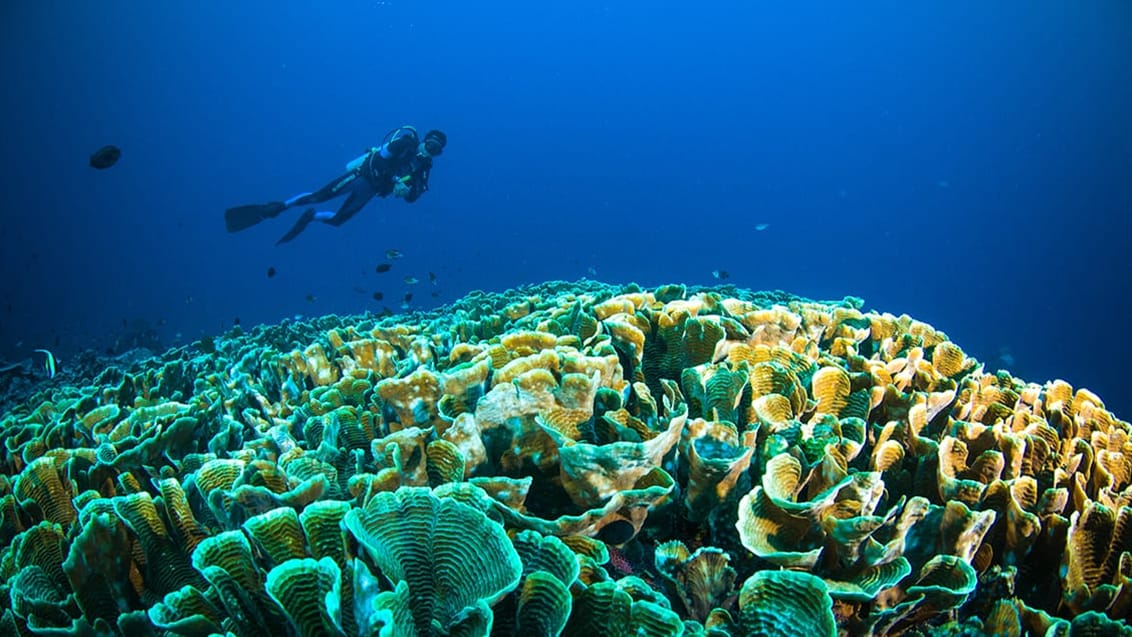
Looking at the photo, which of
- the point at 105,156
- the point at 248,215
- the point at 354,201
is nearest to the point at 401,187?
the point at 354,201

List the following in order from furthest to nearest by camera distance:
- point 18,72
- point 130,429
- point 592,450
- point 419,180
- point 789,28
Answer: point 789,28
point 18,72
point 419,180
point 130,429
point 592,450

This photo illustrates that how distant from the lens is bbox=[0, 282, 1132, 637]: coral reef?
1.35 metres

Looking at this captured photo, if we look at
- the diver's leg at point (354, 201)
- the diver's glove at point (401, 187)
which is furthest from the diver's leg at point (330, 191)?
the diver's glove at point (401, 187)

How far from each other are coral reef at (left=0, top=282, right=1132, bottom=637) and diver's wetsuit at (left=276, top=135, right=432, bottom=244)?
1035 centimetres

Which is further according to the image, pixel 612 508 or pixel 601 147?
pixel 601 147

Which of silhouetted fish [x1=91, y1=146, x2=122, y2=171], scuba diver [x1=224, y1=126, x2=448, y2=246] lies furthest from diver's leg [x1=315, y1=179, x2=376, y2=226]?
silhouetted fish [x1=91, y1=146, x2=122, y2=171]

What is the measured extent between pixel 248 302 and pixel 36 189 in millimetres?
77998

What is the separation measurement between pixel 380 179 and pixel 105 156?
522cm

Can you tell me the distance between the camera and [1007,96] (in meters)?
130

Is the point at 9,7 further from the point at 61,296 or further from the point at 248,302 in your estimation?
the point at 248,302

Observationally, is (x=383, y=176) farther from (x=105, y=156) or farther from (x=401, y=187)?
(x=105, y=156)

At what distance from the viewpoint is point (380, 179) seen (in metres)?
12.8

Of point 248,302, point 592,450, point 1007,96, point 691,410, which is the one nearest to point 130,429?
point 592,450

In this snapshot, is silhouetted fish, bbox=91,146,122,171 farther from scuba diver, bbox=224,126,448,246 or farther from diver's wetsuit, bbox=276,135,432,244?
diver's wetsuit, bbox=276,135,432,244
